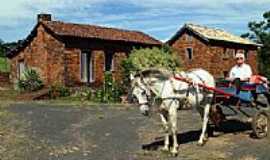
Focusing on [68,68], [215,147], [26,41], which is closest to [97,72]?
[68,68]

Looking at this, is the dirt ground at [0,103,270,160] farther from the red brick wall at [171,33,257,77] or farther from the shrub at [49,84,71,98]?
the red brick wall at [171,33,257,77]

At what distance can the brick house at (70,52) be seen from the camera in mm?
33969

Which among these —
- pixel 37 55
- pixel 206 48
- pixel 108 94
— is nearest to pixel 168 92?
pixel 108 94

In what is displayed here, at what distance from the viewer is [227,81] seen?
13.0 metres

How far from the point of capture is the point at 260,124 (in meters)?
12.6

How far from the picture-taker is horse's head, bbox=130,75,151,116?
34.4 feet

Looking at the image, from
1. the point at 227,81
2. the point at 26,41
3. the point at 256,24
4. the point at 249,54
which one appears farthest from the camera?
the point at 256,24

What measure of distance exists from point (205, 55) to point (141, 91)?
3709 centimetres

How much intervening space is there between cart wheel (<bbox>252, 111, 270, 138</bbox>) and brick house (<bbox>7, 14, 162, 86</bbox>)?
22187 millimetres

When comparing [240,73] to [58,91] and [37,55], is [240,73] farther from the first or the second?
[37,55]

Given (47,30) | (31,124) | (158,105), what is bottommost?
(31,124)

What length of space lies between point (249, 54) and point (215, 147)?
140ft

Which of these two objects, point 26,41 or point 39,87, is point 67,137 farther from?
point 26,41

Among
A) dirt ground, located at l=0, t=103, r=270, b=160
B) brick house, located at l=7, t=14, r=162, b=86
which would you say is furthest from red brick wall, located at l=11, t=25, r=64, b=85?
dirt ground, located at l=0, t=103, r=270, b=160
